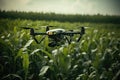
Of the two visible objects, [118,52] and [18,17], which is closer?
[118,52]

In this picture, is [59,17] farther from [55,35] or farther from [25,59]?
[25,59]

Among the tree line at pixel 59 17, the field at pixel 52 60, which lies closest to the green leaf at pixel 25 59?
the field at pixel 52 60

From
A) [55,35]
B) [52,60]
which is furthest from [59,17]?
[52,60]

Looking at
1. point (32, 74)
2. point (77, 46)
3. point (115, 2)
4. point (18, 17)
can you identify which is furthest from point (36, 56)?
point (115, 2)

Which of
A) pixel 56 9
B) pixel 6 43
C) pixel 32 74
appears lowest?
pixel 32 74

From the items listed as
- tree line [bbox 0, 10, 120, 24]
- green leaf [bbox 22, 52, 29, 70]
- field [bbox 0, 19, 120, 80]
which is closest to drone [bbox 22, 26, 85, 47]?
field [bbox 0, 19, 120, 80]

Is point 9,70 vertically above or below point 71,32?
below

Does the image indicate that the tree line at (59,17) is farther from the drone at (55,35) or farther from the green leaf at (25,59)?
the green leaf at (25,59)

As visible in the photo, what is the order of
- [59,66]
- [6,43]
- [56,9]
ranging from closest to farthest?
1. [59,66]
2. [6,43]
3. [56,9]

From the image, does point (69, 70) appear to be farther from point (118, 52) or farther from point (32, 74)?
point (118, 52)
